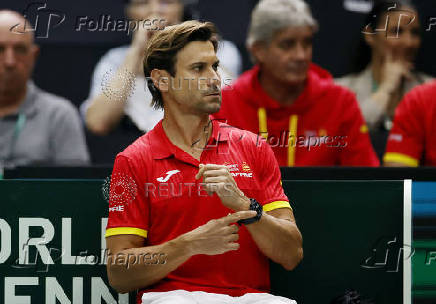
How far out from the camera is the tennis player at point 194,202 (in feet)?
11.5

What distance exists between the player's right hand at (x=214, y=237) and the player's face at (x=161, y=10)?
233cm

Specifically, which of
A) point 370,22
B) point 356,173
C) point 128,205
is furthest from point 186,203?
point 370,22

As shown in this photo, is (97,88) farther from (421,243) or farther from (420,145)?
(421,243)

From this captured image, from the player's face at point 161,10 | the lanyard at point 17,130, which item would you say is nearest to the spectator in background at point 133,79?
the player's face at point 161,10

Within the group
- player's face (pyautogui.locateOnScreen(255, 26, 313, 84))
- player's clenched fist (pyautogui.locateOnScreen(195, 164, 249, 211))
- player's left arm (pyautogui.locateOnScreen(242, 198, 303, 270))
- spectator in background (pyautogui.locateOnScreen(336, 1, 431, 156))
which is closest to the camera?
player's clenched fist (pyautogui.locateOnScreen(195, 164, 249, 211))

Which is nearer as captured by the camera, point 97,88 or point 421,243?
point 421,243

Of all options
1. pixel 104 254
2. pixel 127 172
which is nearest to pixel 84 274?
pixel 104 254

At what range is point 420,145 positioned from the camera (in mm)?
4930

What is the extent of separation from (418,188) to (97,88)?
2.65m

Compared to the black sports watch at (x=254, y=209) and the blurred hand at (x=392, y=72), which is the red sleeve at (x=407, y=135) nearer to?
the blurred hand at (x=392, y=72)

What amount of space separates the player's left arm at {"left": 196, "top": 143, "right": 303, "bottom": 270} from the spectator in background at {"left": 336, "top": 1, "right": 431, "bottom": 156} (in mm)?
2159

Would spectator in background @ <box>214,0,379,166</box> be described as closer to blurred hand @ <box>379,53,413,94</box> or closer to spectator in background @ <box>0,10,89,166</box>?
blurred hand @ <box>379,53,413,94</box>

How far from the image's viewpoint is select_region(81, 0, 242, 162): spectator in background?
215 inches

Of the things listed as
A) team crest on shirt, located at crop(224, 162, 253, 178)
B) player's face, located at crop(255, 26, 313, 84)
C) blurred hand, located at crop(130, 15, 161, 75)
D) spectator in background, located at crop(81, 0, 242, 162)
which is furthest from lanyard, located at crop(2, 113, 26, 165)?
team crest on shirt, located at crop(224, 162, 253, 178)
